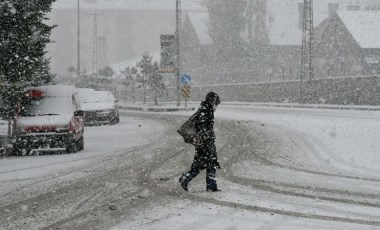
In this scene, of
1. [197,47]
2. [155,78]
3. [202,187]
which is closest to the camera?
[202,187]

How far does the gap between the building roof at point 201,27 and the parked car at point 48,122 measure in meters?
60.7

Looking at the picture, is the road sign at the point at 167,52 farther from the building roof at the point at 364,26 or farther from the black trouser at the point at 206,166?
the black trouser at the point at 206,166

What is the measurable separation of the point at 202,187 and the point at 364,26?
A: 2103 inches

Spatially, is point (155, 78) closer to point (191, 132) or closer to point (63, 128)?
point (63, 128)

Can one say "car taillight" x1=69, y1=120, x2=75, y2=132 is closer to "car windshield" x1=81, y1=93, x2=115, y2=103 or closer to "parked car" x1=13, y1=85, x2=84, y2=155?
"parked car" x1=13, y1=85, x2=84, y2=155

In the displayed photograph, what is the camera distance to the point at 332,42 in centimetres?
6397

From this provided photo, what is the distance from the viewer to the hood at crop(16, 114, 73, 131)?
53.9 feet

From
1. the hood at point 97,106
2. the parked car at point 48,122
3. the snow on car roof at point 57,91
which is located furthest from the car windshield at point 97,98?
the parked car at point 48,122

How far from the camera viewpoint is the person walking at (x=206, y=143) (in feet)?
32.4

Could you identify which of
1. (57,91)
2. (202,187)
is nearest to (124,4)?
(57,91)

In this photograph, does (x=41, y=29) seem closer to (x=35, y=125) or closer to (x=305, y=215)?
(x=35, y=125)

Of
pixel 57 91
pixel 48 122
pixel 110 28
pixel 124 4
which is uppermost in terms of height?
pixel 124 4

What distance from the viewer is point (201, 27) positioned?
82.2m

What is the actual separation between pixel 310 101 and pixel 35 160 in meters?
28.8
